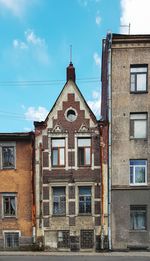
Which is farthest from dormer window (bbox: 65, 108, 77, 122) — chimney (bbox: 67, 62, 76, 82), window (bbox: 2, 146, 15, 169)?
window (bbox: 2, 146, 15, 169)

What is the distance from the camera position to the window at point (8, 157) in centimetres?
2561

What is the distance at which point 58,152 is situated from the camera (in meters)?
25.3

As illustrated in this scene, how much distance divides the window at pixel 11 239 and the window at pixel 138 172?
30.9ft

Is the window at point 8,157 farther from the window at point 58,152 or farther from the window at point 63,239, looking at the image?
the window at point 63,239

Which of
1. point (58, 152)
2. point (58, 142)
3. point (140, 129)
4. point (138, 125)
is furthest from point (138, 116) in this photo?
point (58, 152)

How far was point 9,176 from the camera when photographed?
83.3ft

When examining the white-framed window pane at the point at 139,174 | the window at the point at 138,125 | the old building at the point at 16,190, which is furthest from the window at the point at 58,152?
the white-framed window pane at the point at 139,174

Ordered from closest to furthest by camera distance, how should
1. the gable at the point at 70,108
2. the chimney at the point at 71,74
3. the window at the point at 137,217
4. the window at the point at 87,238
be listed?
the window at the point at 87,238, the window at the point at 137,217, the gable at the point at 70,108, the chimney at the point at 71,74

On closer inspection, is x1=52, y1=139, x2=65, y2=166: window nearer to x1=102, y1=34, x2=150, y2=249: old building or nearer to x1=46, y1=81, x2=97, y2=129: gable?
x1=46, y1=81, x2=97, y2=129: gable

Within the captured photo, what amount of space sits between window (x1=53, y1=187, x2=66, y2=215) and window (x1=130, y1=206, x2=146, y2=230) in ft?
16.4

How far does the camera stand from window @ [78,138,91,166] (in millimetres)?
25141

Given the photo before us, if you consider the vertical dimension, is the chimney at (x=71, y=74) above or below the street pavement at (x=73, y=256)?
above

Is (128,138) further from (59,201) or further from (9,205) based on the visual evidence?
(9,205)

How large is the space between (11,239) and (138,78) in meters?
15.3
